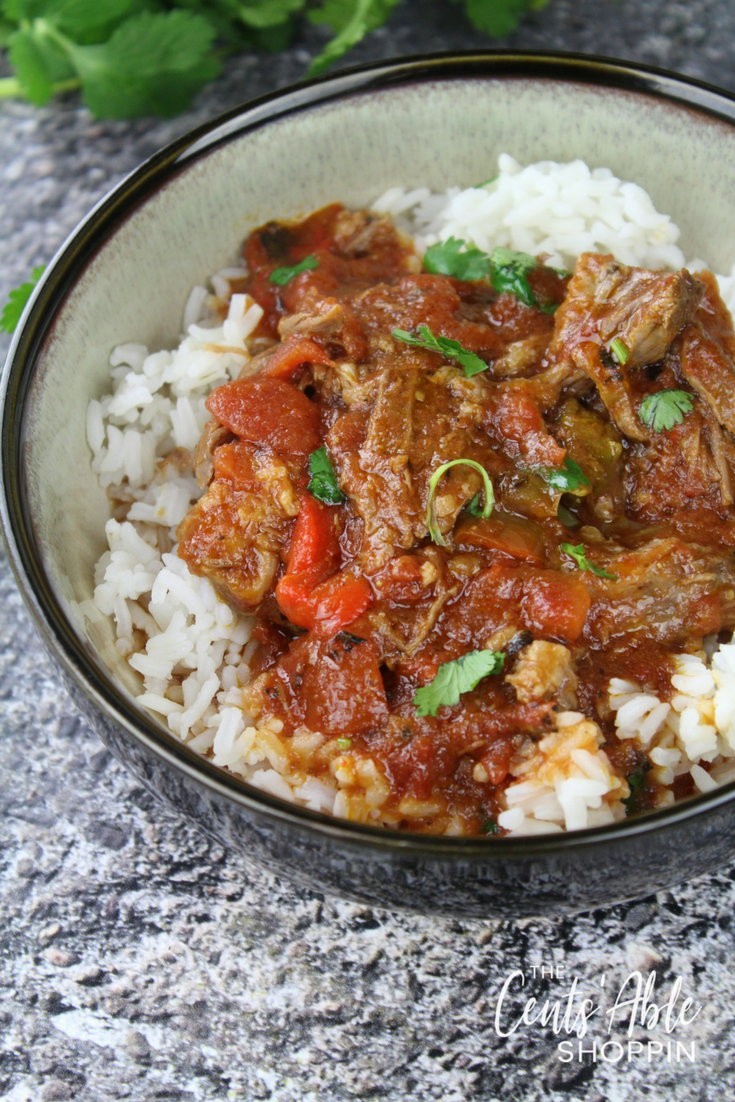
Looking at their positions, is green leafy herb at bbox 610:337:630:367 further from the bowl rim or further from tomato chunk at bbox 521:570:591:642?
the bowl rim

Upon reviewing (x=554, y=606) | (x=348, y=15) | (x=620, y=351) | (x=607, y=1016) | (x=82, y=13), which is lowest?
(x=607, y=1016)

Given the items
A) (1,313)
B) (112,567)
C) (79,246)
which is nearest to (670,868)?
(112,567)

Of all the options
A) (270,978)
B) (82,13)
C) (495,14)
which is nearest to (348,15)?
(495,14)

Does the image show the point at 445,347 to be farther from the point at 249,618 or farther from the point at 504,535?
the point at 249,618

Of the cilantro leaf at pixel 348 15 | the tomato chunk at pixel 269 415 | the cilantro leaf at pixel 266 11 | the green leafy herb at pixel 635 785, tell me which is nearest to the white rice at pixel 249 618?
the green leafy herb at pixel 635 785

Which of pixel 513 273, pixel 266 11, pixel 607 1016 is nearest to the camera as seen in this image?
pixel 607 1016
